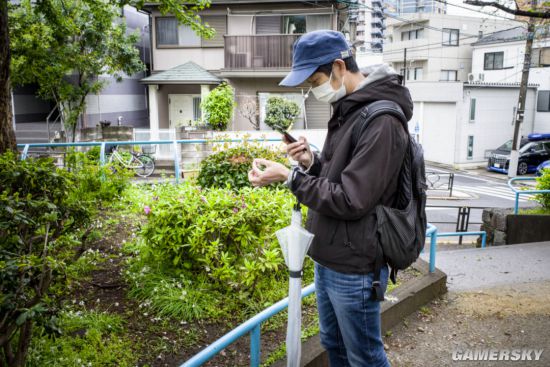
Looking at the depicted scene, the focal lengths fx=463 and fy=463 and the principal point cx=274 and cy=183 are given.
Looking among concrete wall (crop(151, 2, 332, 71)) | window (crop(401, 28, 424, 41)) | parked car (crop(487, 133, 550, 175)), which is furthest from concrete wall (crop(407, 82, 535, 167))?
concrete wall (crop(151, 2, 332, 71))

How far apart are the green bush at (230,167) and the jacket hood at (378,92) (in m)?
4.05

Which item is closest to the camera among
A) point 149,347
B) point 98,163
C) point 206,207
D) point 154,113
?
point 149,347

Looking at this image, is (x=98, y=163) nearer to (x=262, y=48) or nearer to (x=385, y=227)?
(x=385, y=227)

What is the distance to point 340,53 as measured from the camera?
2.04 meters

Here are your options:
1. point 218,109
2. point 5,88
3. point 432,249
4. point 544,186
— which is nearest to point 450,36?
point 218,109

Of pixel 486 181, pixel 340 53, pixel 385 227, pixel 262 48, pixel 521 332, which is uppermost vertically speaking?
pixel 262 48

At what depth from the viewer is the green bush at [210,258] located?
3634 millimetres

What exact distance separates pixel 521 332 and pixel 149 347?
2934mm

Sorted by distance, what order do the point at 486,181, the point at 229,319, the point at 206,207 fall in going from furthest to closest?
1. the point at 486,181
2. the point at 206,207
3. the point at 229,319

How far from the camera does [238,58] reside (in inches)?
709

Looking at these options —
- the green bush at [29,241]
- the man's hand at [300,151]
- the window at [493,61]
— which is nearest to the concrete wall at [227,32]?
the green bush at [29,241]

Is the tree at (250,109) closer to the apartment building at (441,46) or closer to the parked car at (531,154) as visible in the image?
the parked car at (531,154)

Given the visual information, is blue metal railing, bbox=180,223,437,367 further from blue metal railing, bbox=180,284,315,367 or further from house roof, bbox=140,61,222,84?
house roof, bbox=140,61,222,84

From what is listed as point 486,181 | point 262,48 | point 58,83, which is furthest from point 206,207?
point 486,181
